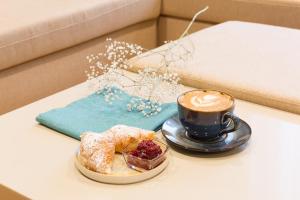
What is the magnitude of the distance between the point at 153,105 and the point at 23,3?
4.05ft

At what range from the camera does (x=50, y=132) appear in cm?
123

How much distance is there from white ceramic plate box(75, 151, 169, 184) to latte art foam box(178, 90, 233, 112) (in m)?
0.14

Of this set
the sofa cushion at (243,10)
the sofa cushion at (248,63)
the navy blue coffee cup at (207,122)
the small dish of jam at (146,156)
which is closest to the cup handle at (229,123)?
the navy blue coffee cup at (207,122)

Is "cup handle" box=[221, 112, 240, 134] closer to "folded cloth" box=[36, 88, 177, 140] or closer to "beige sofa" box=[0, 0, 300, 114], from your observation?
"folded cloth" box=[36, 88, 177, 140]

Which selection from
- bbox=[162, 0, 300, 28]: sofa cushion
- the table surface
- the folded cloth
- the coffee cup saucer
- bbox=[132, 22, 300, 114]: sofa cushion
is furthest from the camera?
bbox=[162, 0, 300, 28]: sofa cushion

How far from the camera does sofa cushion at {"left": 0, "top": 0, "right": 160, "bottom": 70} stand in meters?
1.97

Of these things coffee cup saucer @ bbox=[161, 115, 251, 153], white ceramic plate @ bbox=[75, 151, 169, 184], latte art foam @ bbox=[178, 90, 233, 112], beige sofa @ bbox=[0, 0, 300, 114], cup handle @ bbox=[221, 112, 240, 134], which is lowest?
beige sofa @ bbox=[0, 0, 300, 114]

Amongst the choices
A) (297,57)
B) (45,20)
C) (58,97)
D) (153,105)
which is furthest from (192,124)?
(45,20)

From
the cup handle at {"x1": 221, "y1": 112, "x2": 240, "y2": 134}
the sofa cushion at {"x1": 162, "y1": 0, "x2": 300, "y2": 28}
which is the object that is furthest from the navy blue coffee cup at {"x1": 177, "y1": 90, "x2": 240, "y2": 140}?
the sofa cushion at {"x1": 162, "y1": 0, "x2": 300, "y2": 28}

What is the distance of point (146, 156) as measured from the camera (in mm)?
1022

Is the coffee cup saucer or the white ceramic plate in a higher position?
the coffee cup saucer

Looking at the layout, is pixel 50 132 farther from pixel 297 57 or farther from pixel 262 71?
pixel 297 57

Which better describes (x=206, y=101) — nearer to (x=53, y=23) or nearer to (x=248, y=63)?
(x=248, y=63)

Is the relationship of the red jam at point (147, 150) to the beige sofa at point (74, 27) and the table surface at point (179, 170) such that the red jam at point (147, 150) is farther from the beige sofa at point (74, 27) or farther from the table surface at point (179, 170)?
the beige sofa at point (74, 27)
